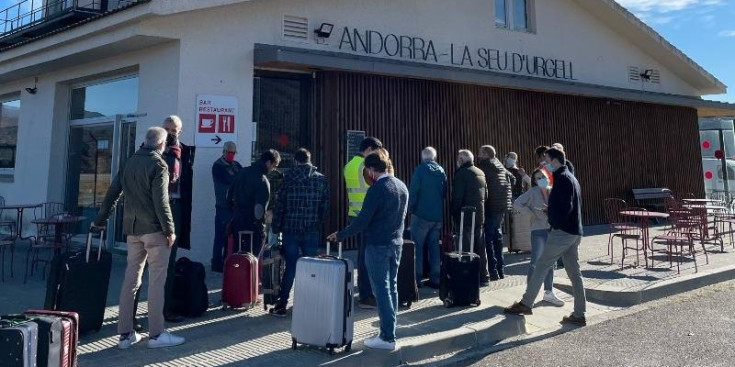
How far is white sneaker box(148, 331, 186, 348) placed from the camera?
186 inches

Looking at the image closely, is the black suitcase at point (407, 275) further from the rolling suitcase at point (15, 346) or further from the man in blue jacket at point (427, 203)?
the rolling suitcase at point (15, 346)

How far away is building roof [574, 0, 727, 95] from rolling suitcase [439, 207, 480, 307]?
11178 mm

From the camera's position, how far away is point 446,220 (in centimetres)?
1123

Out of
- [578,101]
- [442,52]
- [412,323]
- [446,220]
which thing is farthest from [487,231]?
[578,101]

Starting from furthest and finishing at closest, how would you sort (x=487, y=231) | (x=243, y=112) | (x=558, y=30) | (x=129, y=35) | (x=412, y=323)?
(x=558, y=30), (x=243, y=112), (x=129, y=35), (x=487, y=231), (x=412, y=323)

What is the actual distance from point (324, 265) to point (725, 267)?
24.4 feet

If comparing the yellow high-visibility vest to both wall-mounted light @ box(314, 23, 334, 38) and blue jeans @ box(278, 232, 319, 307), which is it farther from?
wall-mounted light @ box(314, 23, 334, 38)

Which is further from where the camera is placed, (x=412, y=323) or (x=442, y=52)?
(x=442, y=52)

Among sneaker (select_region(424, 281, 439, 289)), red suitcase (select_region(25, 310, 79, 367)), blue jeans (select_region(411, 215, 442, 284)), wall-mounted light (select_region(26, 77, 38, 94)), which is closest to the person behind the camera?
red suitcase (select_region(25, 310, 79, 367))

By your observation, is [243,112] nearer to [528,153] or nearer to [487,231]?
[487,231]

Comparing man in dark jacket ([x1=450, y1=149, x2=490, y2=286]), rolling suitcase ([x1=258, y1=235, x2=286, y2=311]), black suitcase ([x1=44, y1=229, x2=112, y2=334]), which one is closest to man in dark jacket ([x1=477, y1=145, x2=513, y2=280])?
man in dark jacket ([x1=450, y1=149, x2=490, y2=286])

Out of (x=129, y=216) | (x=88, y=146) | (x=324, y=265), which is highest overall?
(x=88, y=146)

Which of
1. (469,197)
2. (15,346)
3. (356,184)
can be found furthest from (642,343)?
(15,346)

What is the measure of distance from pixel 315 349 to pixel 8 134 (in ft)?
40.8
